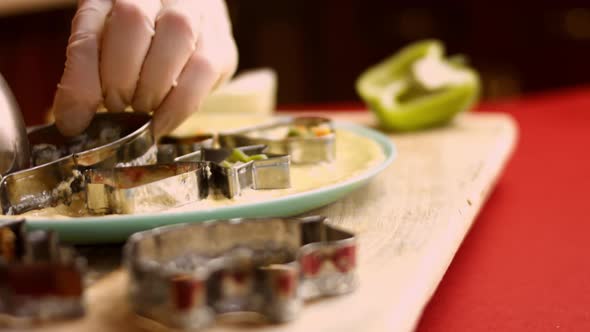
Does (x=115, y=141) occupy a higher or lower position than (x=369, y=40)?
higher

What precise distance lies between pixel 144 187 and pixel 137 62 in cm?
26

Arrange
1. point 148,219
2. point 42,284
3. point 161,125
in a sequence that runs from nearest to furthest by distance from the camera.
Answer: point 42,284
point 148,219
point 161,125

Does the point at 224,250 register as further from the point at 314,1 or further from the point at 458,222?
the point at 314,1

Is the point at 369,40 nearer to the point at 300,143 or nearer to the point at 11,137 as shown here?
the point at 300,143

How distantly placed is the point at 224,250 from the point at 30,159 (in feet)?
1.49

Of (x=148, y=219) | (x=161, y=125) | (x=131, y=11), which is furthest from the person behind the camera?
(x=161, y=125)

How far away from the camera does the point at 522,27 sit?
12.8 feet

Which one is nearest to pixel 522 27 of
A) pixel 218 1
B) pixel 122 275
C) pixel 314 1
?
pixel 314 1

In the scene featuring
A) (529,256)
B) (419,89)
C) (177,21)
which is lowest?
(529,256)

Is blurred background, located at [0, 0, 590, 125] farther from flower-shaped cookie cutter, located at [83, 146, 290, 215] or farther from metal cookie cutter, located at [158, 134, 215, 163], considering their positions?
flower-shaped cookie cutter, located at [83, 146, 290, 215]

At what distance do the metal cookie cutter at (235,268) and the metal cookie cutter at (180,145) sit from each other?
0.41m

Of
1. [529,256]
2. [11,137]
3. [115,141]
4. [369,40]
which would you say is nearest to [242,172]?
[115,141]

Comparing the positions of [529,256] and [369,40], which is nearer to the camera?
[529,256]

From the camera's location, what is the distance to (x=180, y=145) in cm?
115
